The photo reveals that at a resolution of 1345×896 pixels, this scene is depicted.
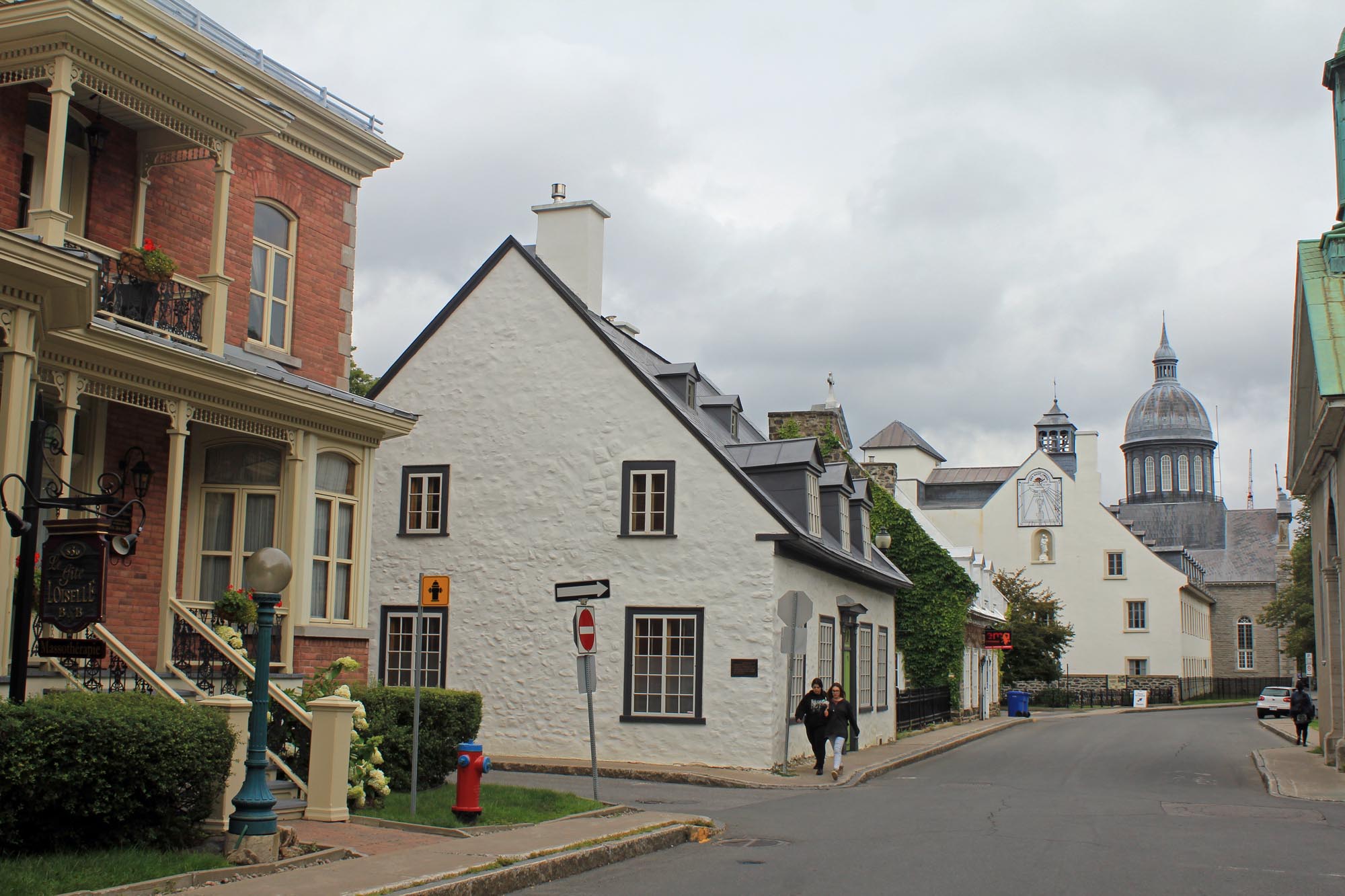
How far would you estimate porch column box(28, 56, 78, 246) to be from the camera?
12.2 metres

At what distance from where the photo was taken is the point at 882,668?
29906 millimetres

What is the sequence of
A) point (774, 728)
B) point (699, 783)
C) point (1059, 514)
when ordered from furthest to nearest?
1. point (1059, 514)
2. point (774, 728)
3. point (699, 783)

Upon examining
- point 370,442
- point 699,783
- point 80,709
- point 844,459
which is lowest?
point 699,783

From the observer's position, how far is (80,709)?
31.3 ft

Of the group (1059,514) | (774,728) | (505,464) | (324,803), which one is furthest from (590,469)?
(1059,514)

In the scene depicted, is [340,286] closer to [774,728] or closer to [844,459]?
[774,728]

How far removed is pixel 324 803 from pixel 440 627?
1105cm

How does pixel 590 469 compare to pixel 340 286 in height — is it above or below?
below

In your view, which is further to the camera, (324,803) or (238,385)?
(238,385)

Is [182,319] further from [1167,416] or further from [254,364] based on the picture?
[1167,416]

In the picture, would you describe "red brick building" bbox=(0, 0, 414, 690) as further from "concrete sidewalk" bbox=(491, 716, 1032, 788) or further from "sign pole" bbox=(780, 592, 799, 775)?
"sign pole" bbox=(780, 592, 799, 775)

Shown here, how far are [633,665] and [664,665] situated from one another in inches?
20.2

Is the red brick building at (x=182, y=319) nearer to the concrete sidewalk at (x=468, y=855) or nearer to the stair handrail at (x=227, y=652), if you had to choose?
the stair handrail at (x=227, y=652)

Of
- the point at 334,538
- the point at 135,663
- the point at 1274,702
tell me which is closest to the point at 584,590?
the point at 334,538
